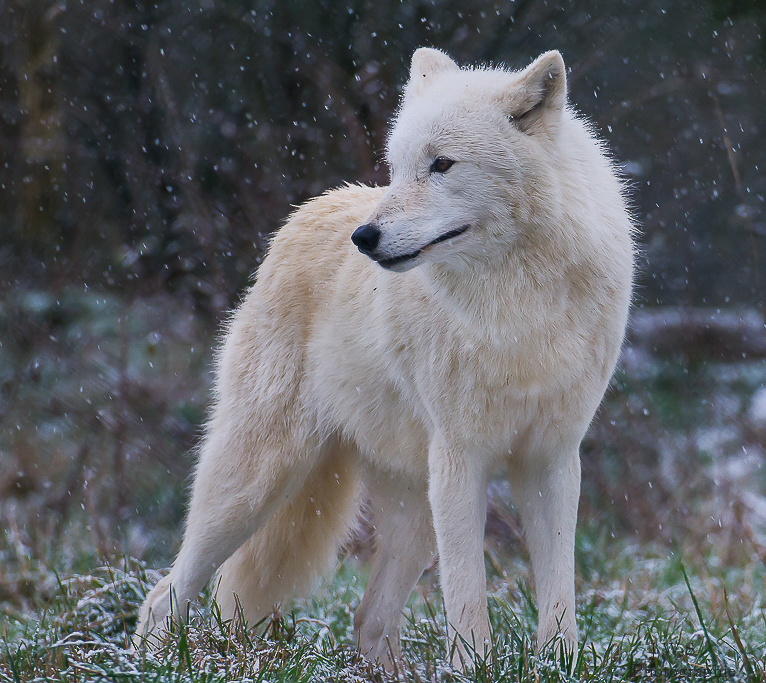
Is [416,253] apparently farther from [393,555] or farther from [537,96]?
[393,555]

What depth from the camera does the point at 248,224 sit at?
672 cm

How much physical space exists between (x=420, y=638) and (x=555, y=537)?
0.76 m

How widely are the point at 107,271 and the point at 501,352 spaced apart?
240 inches

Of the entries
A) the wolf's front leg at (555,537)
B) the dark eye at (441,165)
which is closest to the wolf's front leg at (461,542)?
the wolf's front leg at (555,537)

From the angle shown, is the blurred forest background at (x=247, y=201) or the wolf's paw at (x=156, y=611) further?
the blurred forest background at (x=247, y=201)

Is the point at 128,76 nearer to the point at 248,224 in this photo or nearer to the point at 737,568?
the point at 248,224

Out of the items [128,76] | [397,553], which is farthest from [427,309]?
[128,76]

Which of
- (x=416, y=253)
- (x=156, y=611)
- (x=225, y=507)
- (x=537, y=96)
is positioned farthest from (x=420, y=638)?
(x=537, y=96)

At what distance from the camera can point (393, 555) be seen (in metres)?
3.68

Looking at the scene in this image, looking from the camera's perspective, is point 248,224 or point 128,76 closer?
point 248,224

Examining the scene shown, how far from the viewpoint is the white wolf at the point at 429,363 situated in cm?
271

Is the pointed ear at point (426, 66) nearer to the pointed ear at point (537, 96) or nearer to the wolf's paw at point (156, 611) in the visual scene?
the pointed ear at point (537, 96)

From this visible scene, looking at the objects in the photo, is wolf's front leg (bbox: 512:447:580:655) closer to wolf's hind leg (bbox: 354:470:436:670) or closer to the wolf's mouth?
wolf's hind leg (bbox: 354:470:436:670)

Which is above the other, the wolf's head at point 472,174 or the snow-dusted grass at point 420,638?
the wolf's head at point 472,174
